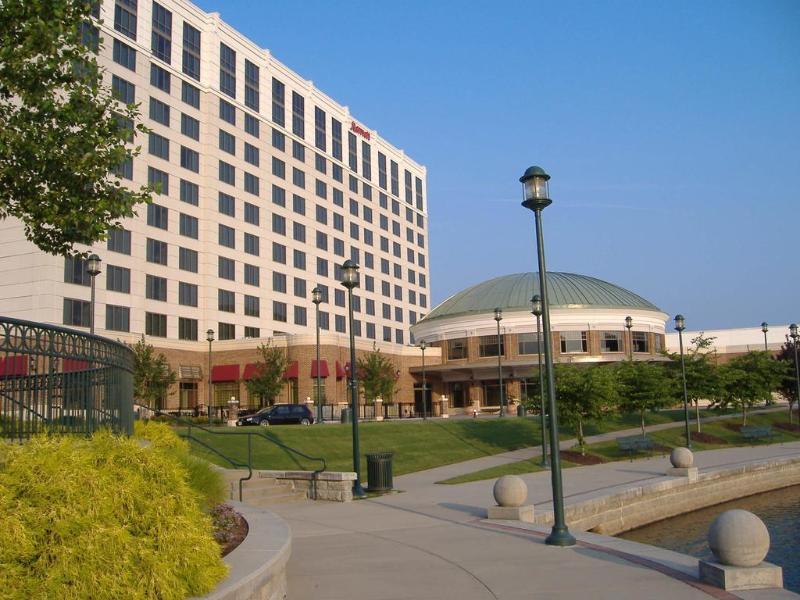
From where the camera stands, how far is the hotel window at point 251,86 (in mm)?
69750

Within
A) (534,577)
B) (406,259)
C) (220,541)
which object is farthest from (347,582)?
(406,259)

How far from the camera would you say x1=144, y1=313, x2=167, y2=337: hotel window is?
188ft

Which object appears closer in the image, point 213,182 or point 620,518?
point 620,518

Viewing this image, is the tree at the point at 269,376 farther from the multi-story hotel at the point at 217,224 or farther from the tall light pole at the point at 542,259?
the tall light pole at the point at 542,259

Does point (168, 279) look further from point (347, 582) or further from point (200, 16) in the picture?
point (347, 582)

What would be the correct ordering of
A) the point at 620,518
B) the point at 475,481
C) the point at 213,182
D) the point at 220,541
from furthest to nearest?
the point at 213,182 → the point at 475,481 → the point at 620,518 → the point at 220,541

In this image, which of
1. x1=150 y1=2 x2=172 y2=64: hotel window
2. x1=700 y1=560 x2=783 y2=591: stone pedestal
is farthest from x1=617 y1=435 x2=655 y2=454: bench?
x1=150 y1=2 x2=172 y2=64: hotel window

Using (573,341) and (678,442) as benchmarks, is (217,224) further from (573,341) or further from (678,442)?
(678,442)

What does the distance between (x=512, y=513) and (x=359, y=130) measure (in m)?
76.9

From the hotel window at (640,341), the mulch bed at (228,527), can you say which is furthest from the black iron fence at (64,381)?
the hotel window at (640,341)

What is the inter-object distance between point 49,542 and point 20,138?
30.3 ft

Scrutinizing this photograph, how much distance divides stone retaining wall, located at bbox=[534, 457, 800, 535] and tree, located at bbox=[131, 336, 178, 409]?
116ft

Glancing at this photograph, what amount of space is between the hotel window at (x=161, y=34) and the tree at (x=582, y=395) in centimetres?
4510

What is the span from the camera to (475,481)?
2345cm
